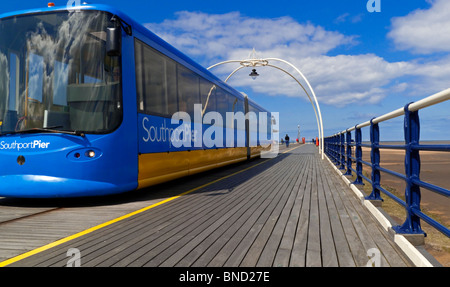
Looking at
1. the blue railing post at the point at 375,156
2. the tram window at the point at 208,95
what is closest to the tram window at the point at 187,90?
the tram window at the point at 208,95

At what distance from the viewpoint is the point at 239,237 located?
3.77 metres

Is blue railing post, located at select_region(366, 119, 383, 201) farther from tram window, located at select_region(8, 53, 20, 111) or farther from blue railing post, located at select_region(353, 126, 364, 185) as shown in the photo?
tram window, located at select_region(8, 53, 20, 111)

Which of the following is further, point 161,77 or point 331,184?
point 331,184

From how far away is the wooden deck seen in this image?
3025 millimetres

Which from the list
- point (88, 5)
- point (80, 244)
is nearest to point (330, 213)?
point (80, 244)

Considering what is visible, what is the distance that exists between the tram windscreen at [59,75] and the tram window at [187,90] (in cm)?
266

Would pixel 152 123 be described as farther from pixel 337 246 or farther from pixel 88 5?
pixel 337 246

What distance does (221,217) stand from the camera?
190 inches

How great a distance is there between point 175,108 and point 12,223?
4286 millimetres

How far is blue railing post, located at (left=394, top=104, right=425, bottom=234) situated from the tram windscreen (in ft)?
14.6

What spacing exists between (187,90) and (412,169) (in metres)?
6.47

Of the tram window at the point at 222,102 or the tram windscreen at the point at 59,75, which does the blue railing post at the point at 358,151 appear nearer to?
the tram windscreen at the point at 59,75

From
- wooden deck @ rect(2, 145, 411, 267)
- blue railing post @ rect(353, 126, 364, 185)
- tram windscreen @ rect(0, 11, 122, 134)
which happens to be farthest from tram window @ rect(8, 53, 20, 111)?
blue railing post @ rect(353, 126, 364, 185)

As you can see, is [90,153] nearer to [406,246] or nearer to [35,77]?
[35,77]
